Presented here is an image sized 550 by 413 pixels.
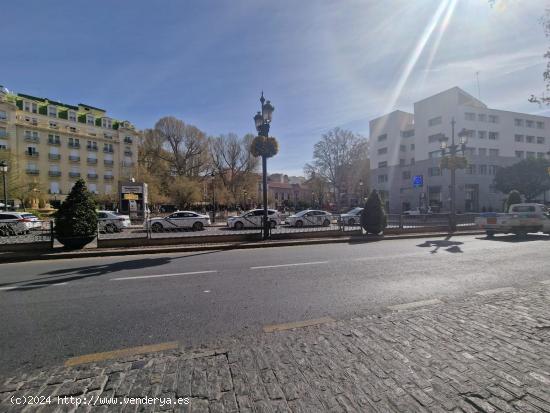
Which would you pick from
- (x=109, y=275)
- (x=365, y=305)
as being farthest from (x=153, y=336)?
(x=109, y=275)

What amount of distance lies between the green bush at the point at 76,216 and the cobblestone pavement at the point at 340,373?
9862 millimetres

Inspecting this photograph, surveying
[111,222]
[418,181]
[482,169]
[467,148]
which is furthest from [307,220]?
[482,169]

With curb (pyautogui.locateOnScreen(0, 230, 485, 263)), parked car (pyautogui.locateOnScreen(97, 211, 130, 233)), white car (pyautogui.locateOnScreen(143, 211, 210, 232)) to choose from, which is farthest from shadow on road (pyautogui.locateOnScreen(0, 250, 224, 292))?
parked car (pyautogui.locateOnScreen(97, 211, 130, 233))

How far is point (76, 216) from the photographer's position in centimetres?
1101

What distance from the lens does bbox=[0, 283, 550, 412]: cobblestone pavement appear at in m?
2.24

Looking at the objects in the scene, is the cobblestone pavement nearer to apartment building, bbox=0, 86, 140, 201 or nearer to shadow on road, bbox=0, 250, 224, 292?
shadow on road, bbox=0, 250, 224, 292

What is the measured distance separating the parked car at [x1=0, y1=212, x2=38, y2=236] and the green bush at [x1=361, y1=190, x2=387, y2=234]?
2001 cm

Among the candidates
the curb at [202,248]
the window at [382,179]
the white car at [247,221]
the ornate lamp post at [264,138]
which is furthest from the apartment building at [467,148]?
the ornate lamp post at [264,138]

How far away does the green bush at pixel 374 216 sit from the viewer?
50.0 ft

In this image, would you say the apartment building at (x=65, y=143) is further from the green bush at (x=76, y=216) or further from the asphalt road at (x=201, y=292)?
the asphalt road at (x=201, y=292)

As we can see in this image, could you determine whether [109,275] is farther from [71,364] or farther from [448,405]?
[448,405]

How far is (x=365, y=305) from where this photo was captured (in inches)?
178

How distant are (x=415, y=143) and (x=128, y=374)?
60.1m

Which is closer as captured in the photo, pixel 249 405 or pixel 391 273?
pixel 249 405
